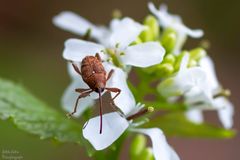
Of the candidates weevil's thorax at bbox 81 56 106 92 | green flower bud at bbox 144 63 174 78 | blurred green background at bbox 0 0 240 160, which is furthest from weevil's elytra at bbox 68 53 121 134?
blurred green background at bbox 0 0 240 160

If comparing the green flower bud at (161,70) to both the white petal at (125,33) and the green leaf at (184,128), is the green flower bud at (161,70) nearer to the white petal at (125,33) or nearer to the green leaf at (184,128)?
the white petal at (125,33)

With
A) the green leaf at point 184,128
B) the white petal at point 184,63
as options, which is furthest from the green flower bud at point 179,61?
the green leaf at point 184,128

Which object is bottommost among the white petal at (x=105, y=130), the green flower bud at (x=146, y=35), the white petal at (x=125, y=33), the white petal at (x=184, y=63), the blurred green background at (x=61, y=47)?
the blurred green background at (x=61, y=47)

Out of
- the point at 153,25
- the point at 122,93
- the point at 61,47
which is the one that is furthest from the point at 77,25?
the point at 61,47

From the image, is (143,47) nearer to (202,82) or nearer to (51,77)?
(202,82)

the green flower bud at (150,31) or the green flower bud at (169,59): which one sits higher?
the green flower bud at (150,31)

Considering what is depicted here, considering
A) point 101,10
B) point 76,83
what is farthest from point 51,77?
point 76,83

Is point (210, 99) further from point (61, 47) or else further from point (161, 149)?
point (61, 47)
